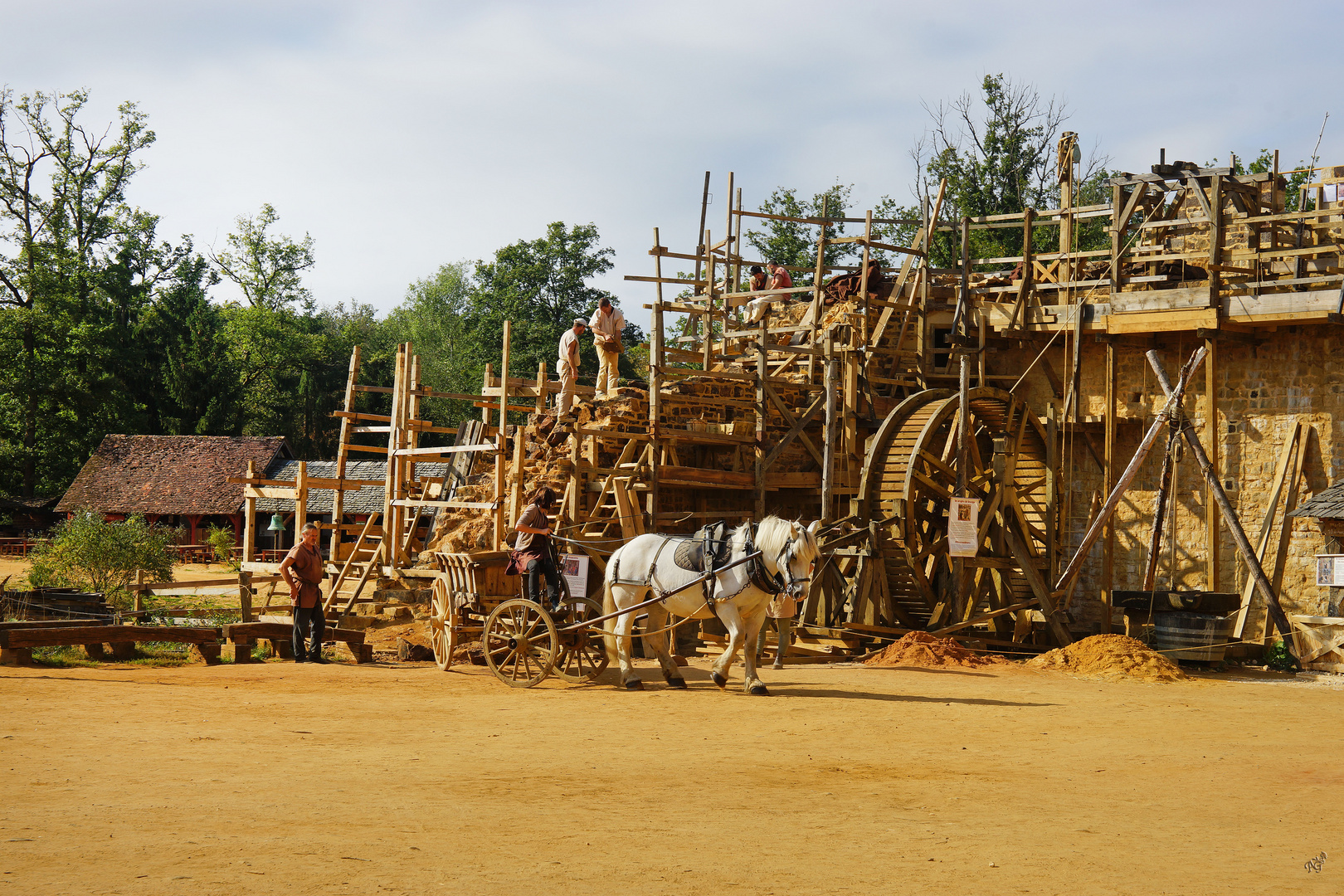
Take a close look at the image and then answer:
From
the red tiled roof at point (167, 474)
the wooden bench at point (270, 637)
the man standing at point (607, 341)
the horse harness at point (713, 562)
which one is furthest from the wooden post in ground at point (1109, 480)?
the red tiled roof at point (167, 474)

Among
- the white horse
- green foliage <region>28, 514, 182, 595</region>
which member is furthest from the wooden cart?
green foliage <region>28, 514, 182, 595</region>

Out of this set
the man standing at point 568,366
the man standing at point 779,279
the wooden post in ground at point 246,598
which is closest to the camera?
the wooden post in ground at point 246,598

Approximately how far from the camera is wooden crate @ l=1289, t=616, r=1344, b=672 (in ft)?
49.3

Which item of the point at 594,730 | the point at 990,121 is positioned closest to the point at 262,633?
the point at 594,730

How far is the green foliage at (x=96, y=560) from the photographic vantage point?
69.8 feet

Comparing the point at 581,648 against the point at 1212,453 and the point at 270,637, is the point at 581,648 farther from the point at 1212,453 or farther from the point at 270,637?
the point at 1212,453

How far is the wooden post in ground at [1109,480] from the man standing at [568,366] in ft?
27.5

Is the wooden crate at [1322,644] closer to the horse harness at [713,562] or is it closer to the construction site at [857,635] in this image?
the construction site at [857,635]

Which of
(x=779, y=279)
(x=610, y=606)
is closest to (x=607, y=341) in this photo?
(x=779, y=279)

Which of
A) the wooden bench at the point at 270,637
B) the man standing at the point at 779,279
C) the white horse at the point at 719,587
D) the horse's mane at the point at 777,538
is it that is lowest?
the wooden bench at the point at 270,637

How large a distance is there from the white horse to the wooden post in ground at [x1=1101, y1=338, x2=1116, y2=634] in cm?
840

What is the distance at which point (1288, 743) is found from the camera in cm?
981

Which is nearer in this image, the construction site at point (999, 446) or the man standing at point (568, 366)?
the construction site at point (999, 446)

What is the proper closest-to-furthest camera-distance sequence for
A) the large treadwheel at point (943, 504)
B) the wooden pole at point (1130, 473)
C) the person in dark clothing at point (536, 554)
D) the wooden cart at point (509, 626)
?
the wooden cart at point (509, 626) → the person in dark clothing at point (536, 554) → the wooden pole at point (1130, 473) → the large treadwheel at point (943, 504)
